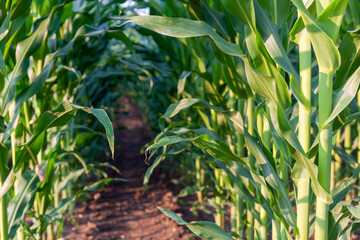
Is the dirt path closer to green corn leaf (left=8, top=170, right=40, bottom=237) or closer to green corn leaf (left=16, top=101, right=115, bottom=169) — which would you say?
green corn leaf (left=8, top=170, right=40, bottom=237)

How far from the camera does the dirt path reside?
2631 millimetres

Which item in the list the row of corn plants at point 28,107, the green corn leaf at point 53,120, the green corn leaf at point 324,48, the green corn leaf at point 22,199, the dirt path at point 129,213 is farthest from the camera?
the dirt path at point 129,213

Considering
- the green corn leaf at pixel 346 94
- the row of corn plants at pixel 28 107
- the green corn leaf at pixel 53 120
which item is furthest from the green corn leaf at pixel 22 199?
the green corn leaf at pixel 346 94

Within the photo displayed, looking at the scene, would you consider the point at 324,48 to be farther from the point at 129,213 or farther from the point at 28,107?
the point at 129,213

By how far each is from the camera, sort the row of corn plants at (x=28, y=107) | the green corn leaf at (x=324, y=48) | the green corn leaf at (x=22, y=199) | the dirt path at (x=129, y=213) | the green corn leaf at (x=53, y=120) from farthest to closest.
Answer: the dirt path at (x=129, y=213) → the green corn leaf at (x=22, y=199) → the row of corn plants at (x=28, y=107) → the green corn leaf at (x=53, y=120) → the green corn leaf at (x=324, y=48)

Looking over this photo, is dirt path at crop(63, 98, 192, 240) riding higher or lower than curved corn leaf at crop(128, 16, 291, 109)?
lower

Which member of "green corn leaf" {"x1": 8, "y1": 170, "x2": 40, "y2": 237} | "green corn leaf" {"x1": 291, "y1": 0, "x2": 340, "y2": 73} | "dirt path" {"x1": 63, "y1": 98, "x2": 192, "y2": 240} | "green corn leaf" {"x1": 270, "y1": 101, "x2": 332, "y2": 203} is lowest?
"dirt path" {"x1": 63, "y1": 98, "x2": 192, "y2": 240}

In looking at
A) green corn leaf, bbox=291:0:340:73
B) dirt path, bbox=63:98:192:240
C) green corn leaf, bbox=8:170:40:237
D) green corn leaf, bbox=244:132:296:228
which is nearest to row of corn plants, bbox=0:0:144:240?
green corn leaf, bbox=8:170:40:237

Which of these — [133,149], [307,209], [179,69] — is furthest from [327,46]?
[133,149]

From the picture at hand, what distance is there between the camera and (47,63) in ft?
5.17

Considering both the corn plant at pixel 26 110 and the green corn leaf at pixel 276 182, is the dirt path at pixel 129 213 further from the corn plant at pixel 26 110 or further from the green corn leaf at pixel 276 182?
the green corn leaf at pixel 276 182

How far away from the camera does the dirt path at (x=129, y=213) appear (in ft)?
8.63

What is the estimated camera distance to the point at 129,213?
10.3 ft

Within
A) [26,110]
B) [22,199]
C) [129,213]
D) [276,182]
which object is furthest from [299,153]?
[129,213]
